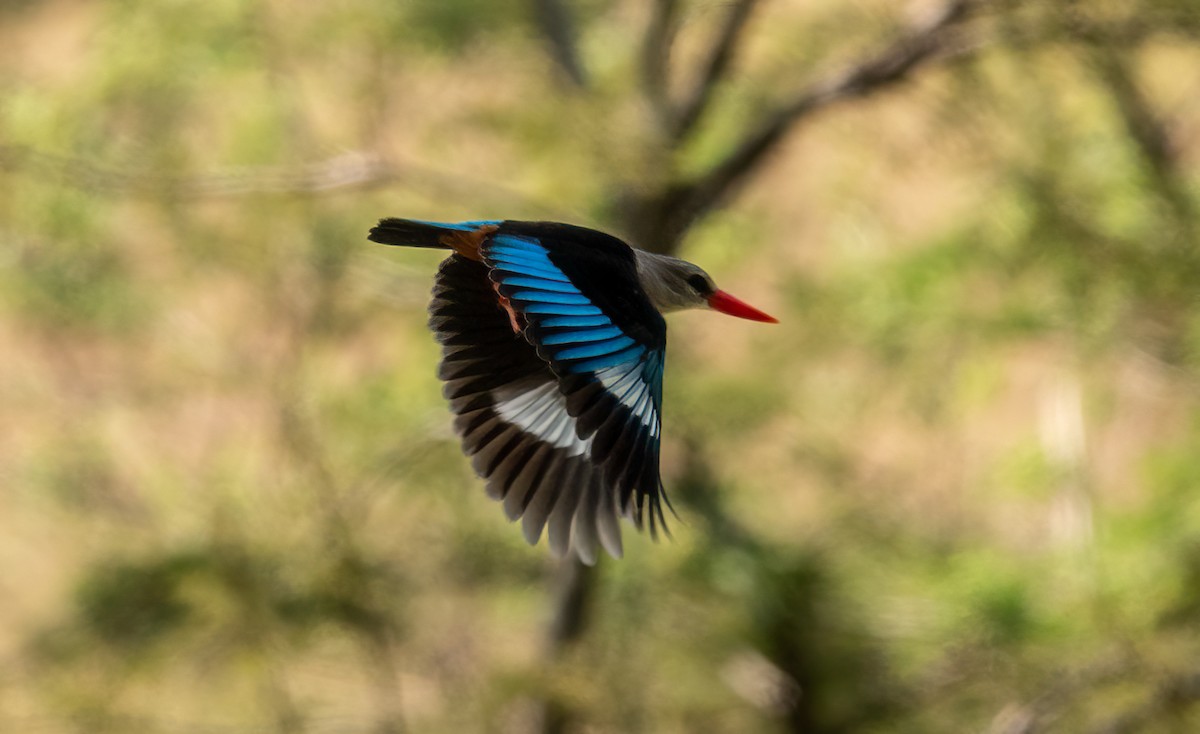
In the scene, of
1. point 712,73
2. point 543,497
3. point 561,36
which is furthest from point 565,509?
point 561,36

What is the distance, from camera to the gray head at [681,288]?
2.84m

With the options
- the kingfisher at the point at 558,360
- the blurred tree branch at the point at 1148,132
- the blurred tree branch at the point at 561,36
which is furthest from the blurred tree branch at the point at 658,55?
the kingfisher at the point at 558,360

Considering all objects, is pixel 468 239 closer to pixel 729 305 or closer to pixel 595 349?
pixel 595 349

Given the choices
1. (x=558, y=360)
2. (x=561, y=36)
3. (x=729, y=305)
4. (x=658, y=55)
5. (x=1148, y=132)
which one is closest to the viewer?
(x=558, y=360)

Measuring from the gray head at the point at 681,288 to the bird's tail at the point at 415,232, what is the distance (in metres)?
0.43

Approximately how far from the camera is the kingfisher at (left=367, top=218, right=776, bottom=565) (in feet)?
7.84

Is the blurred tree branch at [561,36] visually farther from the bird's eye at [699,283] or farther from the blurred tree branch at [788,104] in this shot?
the bird's eye at [699,283]

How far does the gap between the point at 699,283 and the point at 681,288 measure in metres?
0.03

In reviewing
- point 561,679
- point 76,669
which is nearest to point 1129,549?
point 561,679

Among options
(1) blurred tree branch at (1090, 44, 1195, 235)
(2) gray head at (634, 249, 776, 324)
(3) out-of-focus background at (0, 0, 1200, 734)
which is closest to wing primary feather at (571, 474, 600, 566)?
(2) gray head at (634, 249, 776, 324)

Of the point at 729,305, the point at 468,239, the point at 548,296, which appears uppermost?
the point at 468,239

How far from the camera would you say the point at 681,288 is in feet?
9.36

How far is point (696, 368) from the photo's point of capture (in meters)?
6.48

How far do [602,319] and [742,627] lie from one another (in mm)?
3853
